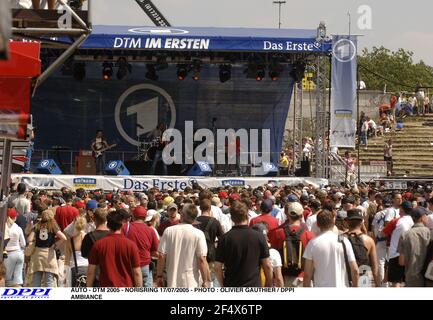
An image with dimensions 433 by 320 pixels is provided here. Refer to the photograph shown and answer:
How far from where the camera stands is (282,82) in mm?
32469

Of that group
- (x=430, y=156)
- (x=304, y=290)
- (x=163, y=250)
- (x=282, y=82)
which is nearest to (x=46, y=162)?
(x=282, y=82)

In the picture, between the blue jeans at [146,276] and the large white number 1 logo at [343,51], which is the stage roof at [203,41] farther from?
the blue jeans at [146,276]

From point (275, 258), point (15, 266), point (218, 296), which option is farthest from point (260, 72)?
point (218, 296)

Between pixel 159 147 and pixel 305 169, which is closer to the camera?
pixel 305 169

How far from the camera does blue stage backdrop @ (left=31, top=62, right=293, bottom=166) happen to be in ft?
107

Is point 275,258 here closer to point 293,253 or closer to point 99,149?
point 293,253

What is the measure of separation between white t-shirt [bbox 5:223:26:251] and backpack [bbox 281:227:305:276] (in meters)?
3.49

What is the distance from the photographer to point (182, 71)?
31641 mm

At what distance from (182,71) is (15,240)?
19.5 meters

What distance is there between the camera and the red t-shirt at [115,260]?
9.36m

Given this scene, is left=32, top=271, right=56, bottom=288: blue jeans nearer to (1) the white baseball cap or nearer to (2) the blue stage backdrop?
(1) the white baseball cap

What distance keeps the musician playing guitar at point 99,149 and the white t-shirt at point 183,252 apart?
2079cm

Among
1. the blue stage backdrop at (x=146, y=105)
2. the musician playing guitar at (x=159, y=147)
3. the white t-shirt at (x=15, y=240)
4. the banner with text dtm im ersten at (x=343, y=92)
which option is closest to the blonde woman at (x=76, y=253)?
the white t-shirt at (x=15, y=240)

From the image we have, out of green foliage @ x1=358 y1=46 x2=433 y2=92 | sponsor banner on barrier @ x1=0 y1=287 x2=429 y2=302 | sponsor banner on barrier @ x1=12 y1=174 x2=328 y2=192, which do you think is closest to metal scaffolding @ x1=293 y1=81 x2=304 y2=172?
sponsor banner on barrier @ x1=12 y1=174 x2=328 y2=192
